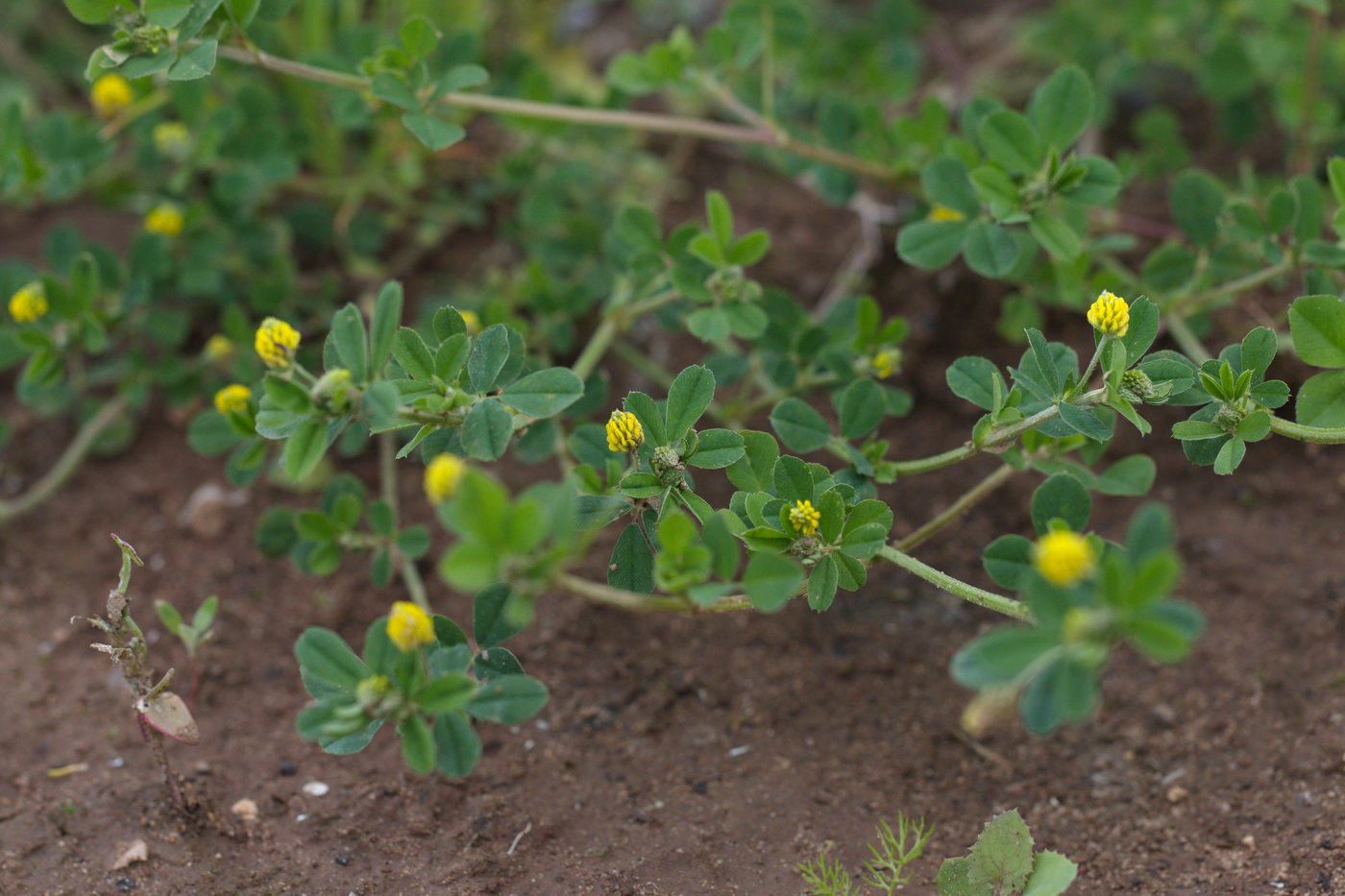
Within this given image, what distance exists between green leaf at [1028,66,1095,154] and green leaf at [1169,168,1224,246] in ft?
1.29

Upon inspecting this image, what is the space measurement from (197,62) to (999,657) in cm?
165

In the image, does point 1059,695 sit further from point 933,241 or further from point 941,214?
point 941,214

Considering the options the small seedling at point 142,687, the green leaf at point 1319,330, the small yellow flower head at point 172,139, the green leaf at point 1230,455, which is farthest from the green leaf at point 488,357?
the small yellow flower head at point 172,139

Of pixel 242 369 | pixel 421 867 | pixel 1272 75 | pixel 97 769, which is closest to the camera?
pixel 421 867

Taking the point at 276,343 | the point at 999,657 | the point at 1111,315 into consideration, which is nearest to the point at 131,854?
the point at 276,343

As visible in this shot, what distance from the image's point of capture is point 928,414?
8.77 feet

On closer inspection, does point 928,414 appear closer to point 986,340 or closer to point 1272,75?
point 986,340

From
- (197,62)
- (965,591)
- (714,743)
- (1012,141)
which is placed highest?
(197,62)

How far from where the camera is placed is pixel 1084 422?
1665mm

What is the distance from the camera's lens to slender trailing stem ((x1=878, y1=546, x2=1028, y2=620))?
160 cm

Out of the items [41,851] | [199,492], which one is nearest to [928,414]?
[199,492]

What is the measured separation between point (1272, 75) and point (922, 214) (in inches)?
48.2

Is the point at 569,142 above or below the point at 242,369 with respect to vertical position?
above

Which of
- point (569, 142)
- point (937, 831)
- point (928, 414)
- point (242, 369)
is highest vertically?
point (569, 142)
